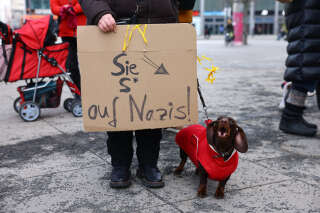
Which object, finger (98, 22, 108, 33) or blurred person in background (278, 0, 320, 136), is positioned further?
blurred person in background (278, 0, 320, 136)

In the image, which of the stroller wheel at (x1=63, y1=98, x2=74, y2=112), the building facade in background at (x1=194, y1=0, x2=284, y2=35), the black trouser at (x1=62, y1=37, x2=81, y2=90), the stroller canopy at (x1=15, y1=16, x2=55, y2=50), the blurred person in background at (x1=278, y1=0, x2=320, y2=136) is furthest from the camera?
the building facade in background at (x1=194, y1=0, x2=284, y2=35)

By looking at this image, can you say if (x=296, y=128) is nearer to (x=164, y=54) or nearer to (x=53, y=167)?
(x=164, y=54)

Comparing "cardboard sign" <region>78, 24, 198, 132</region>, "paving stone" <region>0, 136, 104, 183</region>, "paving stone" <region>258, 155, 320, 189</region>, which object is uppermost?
"cardboard sign" <region>78, 24, 198, 132</region>

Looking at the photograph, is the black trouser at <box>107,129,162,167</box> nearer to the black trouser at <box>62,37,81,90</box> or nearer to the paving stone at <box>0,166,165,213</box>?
the paving stone at <box>0,166,165,213</box>

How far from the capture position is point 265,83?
7930mm

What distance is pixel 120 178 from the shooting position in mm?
2689

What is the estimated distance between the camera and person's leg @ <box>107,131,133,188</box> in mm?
2689

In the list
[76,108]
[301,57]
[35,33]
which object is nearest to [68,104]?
[76,108]

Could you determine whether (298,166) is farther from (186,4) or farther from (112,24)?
(112,24)

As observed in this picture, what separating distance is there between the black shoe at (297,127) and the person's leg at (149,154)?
1.89 meters

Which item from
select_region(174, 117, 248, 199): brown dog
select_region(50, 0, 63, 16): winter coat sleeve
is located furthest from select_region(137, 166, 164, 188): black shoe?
select_region(50, 0, 63, 16): winter coat sleeve

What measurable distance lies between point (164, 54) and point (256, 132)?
210 cm

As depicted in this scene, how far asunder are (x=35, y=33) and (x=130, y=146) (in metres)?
2.64

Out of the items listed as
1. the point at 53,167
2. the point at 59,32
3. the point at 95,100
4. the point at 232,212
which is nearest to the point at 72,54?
the point at 59,32
